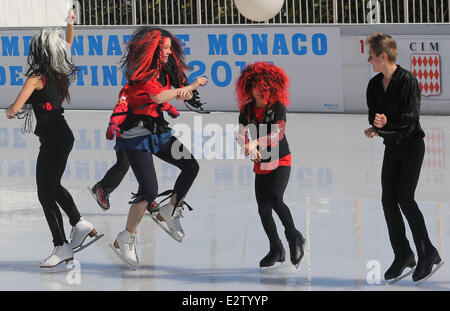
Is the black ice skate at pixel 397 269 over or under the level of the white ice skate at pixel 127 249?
under

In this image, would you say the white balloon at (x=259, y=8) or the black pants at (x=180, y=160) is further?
the white balloon at (x=259, y=8)

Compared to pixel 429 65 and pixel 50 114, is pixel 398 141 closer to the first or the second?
pixel 50 114

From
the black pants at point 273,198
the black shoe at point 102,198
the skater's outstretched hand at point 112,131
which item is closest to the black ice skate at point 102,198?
the black shoe at point 102,198

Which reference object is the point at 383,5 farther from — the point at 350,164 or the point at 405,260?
the point at 405,260

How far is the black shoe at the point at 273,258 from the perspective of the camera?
24.3 ft

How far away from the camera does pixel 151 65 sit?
7633 mm

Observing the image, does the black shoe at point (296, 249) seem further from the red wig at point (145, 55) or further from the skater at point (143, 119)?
the red wig at point (145, 55)

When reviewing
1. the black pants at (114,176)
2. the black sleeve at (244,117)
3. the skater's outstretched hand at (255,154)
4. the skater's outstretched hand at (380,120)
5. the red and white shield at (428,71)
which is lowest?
the black pants at (114,176)

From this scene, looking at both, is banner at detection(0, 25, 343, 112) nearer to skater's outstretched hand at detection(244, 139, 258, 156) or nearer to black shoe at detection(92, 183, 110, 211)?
black shoe at detection(92, 183, 110, 211)

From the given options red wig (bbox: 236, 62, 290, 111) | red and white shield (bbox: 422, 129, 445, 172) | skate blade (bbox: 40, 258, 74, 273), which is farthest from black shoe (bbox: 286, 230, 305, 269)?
red and white shield (bbox: 422, 129, 445, 172)

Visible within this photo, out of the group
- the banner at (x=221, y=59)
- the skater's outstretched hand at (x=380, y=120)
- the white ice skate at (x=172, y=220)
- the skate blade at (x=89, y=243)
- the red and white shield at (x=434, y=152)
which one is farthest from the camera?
the banner at (x=221, y=59)

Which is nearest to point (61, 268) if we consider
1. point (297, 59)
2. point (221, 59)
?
point (297, 59)

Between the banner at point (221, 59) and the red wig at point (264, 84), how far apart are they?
10091 mm

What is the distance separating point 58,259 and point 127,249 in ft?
1.70
